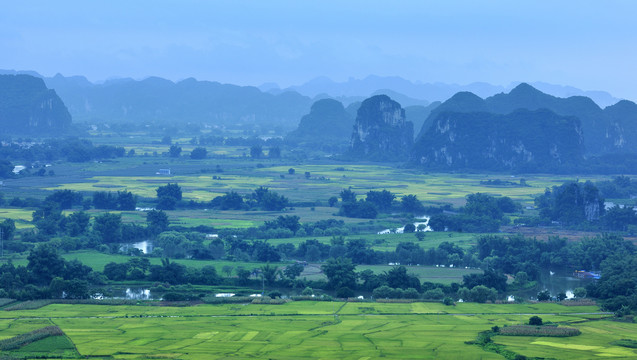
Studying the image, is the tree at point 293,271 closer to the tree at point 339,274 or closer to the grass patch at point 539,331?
the tree at point 339,274

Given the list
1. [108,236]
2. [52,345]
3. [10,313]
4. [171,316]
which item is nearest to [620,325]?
[171,316]

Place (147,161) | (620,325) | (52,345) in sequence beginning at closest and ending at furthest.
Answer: (52,345)
(620,325)
(147,161)

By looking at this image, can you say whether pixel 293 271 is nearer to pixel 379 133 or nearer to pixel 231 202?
pixel 231 202

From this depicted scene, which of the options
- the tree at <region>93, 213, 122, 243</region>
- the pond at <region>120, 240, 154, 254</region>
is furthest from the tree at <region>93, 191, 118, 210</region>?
the pond at <region>120, 240, 154, 254</region>

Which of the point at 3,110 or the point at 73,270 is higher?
the point at 3,110

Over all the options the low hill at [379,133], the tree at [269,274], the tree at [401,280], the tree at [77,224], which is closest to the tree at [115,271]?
the tree at [269,274]

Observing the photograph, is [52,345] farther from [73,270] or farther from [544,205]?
[544,205]

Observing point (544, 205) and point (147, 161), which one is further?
point (147, 161)

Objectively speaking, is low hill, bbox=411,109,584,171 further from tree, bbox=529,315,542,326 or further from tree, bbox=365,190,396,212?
tree, bbox=529,315,542,326
